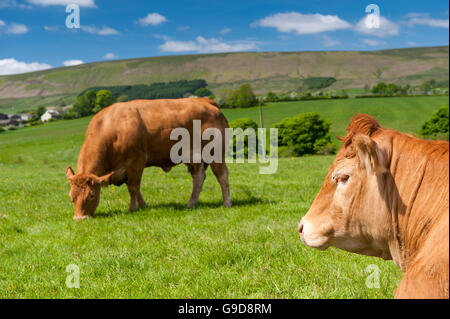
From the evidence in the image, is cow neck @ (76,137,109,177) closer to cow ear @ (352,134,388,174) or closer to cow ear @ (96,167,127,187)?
cow ear @ (96,167,127,187)

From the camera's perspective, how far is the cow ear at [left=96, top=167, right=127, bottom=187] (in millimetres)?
8628

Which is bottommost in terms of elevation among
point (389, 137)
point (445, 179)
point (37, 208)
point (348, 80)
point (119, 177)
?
point (37, 208)

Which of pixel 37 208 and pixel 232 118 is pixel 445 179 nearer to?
pixel 37 208

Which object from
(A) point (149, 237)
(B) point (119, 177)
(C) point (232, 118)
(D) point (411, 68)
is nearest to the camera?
(A) point (149, 237)

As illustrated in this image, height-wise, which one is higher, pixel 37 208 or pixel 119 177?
pixel 119 177

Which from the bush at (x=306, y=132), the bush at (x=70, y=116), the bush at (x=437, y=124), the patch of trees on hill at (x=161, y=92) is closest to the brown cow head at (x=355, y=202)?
the bush at (x=306, y=132)

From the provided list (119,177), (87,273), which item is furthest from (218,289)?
(119,177)

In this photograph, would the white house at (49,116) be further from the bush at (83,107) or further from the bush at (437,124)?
the bush at (437,124)

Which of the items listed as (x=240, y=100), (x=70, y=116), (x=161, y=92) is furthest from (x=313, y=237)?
(x=161, y=92)

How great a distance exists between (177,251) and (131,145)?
3.95 meters

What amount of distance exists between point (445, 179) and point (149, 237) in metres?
5.30

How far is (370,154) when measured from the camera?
239 centimetres

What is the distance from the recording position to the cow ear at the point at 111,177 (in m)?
8.63

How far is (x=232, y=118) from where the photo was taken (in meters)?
67.5
